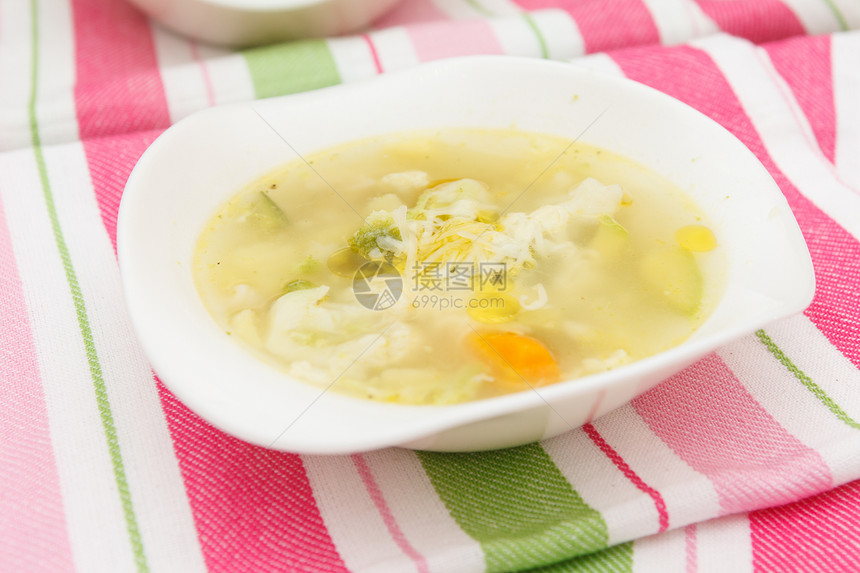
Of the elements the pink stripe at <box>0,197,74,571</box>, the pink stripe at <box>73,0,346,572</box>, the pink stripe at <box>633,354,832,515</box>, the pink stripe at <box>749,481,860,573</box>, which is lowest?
the pink stripe at <box>0,197,74,571</box>

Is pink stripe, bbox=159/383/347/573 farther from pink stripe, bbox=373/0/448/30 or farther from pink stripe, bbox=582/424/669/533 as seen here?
pink stripe, bbox=373/0/448/30

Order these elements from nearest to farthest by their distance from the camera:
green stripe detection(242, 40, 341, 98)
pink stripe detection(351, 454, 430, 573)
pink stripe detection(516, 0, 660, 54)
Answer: pink stripe detection(351, 454, 430, 573) < green stripe detection(242, 40, 341, 98) < pink stripe detection(516, 0, 660, 54)

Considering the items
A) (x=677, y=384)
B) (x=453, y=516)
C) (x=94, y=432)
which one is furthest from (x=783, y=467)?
(x=94, y=432)

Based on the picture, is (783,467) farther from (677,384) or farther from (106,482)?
(106,482)

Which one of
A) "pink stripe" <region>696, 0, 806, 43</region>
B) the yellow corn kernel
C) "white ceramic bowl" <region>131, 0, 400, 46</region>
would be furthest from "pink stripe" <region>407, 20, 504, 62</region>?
the yellow corn kernel

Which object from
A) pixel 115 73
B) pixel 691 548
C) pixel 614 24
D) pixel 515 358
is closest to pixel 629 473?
pixel 691 548

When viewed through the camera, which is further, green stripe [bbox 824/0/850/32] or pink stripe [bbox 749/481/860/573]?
green stripe [bbox 824/0/850/32]

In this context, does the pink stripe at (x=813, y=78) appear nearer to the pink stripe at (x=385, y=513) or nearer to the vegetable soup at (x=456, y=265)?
the vegetable soup at (x=456, y=265)

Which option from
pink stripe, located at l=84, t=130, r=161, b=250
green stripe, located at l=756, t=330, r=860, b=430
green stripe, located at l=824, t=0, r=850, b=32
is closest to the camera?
green stripe, located at l=756, t=330, r=860, b=430

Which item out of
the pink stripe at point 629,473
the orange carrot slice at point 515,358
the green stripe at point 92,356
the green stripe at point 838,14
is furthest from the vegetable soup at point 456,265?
the green stripe at point 838,14
